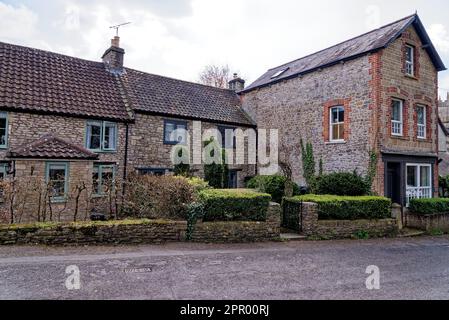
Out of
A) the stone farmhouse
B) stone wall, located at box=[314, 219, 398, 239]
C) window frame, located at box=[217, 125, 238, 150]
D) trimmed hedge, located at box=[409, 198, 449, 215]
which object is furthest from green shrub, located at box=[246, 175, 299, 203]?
window frame, located at box=[217, 125, 238, 150]

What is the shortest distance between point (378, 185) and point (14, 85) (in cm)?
1778

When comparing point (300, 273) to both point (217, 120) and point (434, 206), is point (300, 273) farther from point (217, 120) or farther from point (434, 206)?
point (217, 120)

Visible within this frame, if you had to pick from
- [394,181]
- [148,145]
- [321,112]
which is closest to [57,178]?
[148,145]

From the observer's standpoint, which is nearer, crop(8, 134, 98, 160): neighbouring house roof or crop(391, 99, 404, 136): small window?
crop(8, 134, 98, 160): neighbouring house roof

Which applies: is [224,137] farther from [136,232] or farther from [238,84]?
[136,232]

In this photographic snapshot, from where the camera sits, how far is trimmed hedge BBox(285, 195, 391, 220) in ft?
37.1

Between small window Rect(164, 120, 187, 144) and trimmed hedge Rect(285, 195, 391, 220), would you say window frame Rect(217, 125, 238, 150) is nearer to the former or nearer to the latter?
small window Rect(164, 120, 187, 144)

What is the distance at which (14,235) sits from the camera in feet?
25.5

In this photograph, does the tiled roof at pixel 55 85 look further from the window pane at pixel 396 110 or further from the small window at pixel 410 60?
the small window at pixel 410 60

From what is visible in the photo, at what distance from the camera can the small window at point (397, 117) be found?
49.0 ft

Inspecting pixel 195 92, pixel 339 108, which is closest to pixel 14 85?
pixel 195 92

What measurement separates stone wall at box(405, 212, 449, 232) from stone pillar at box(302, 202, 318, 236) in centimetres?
590

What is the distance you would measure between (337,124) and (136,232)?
39.1 ft

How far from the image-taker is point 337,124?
624 inches
